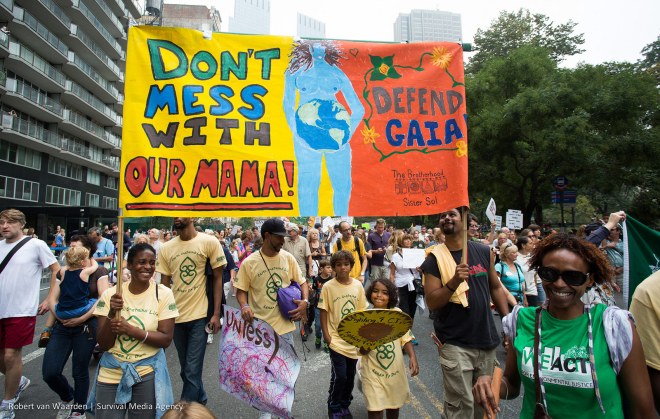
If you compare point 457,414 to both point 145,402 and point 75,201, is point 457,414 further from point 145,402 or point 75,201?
point 75,201

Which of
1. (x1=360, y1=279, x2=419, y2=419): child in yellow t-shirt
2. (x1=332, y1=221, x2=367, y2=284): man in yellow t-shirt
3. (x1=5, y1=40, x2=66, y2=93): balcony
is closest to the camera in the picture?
(x1=360, y1=279, x2=419, y2=419): child in yellow t-shirt

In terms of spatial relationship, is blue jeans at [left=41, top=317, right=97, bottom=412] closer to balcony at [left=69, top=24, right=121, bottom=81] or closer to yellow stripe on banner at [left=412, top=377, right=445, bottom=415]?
yellow stripe on banner at [left=412, top=377, right=445, bottom=415]

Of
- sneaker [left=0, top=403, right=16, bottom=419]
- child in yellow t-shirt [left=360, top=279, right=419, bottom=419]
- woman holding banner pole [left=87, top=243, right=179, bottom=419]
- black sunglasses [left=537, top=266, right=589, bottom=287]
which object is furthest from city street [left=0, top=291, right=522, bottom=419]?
black sunglasses [left=537, top=266, right=589, bottom=287]

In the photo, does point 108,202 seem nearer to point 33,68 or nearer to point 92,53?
point 92,53

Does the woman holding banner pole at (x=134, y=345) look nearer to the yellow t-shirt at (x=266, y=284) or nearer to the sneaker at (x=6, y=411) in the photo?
the yellow t-shirt at (x=266, y=284)

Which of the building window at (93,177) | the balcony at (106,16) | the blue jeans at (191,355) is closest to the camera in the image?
the blue jeans at (191,355)

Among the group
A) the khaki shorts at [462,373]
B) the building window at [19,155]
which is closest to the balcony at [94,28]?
the building window at [19,155]

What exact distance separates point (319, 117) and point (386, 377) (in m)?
2.29

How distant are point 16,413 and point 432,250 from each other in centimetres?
447

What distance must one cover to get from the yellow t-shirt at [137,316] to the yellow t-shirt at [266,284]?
100 cm

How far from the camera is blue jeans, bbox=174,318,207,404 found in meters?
3.89

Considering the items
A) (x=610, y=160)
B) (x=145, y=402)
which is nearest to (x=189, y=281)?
(x=145, y=402)

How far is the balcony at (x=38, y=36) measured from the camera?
99.3 feet

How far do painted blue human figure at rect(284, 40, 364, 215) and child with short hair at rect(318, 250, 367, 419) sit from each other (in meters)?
1.21
